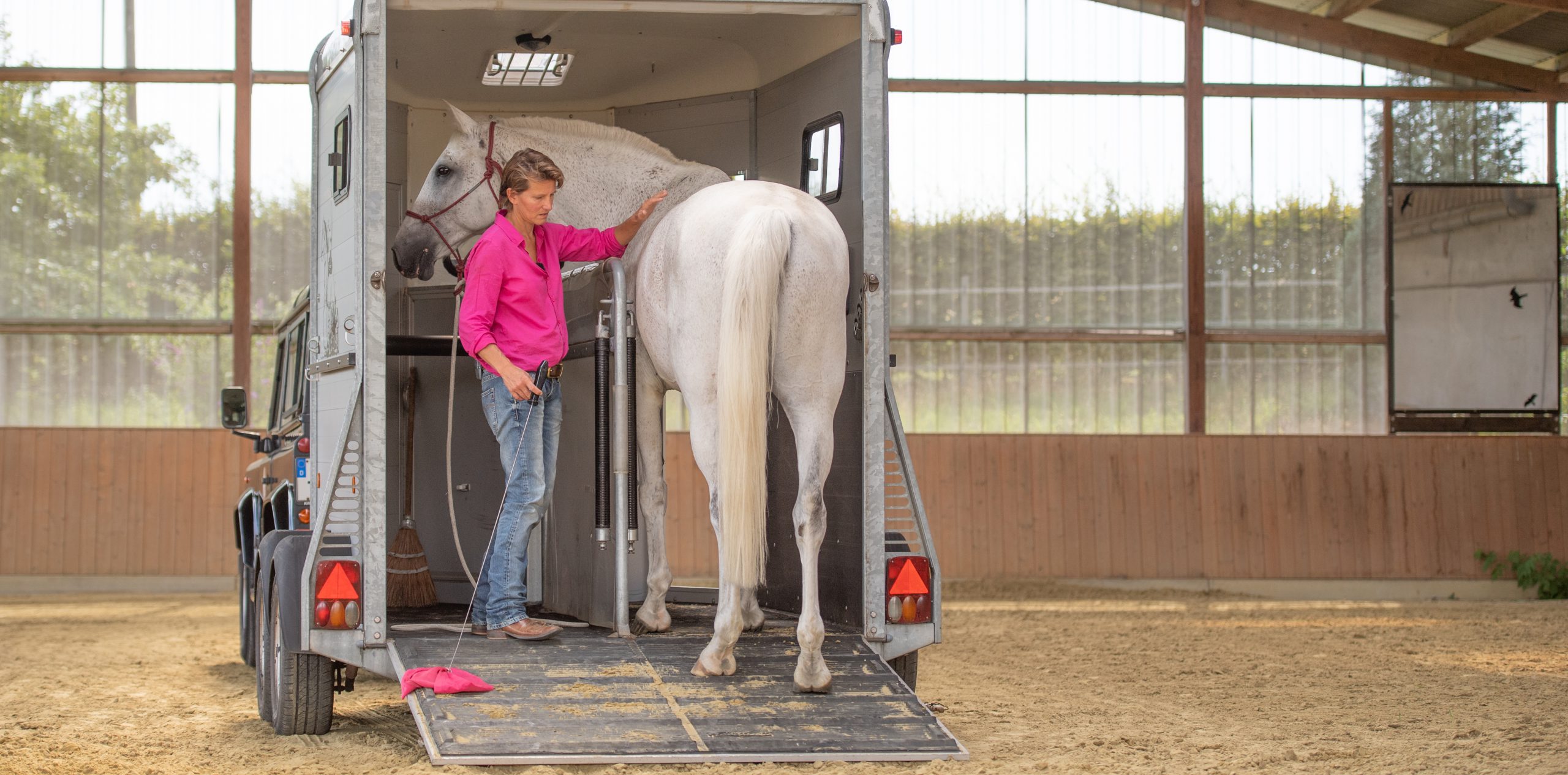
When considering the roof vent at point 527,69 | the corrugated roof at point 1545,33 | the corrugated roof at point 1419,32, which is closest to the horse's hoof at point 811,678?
the roof vent at point 527,69

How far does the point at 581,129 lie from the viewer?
17.5 feet

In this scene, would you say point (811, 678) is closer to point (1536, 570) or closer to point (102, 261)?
point (1536, 570)

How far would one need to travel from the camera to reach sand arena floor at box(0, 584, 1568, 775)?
4477 mm

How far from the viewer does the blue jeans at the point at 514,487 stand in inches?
183

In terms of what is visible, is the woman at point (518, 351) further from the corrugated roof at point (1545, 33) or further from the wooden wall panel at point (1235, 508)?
the corrugated roof at point (1545, 33)

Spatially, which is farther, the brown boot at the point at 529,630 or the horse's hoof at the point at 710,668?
the brown boot at the point at 529,630

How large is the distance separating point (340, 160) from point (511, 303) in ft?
2.98

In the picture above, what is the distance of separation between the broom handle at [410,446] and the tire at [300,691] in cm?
126

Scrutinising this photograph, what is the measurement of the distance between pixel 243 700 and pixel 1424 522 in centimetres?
940

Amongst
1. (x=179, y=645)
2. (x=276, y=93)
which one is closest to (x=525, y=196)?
(x=179, y=645)

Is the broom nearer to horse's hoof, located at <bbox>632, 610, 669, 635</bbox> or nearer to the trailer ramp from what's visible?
the trailer ramp

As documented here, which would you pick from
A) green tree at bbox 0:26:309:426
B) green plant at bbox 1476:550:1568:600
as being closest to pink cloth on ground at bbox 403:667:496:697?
green tree at bbox 0:26:309:426

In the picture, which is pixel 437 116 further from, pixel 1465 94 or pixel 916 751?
pixel 1465 94

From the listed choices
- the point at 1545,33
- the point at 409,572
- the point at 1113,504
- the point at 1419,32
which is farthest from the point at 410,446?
the point at 1545,33
